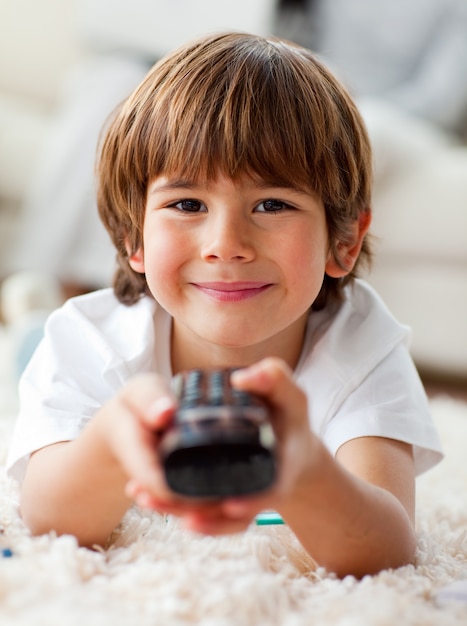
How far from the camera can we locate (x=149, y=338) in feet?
3.17

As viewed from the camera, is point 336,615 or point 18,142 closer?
point 336,615

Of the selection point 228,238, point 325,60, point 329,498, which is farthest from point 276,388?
point 325,60

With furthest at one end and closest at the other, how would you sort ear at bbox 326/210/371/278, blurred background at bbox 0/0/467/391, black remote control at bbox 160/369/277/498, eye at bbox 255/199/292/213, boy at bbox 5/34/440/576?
blurred background at bbox 0/0/467/391 < ear at bbox 326/210/371/278 < eye at bbox 255/199/292/213 < boy at bbox 5/34/440/576 < black remote control at bbox 160/369/277/498

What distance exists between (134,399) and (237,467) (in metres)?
0.11

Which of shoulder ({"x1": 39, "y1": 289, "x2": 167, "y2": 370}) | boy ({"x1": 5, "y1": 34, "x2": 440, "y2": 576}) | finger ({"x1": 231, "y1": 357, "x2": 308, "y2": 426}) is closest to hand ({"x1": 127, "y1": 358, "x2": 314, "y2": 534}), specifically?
finger ({"x1": 231, "y1": 357, "x2": 308, "y2": 426})

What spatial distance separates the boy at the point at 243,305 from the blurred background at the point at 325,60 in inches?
26.1

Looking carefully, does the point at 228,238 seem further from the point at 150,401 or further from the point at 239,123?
the point at 150,401

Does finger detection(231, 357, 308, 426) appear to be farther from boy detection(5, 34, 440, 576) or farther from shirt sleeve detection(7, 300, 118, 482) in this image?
shirt sleeve detection(7, 300, 118, 482)

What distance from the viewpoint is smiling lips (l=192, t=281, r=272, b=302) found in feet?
2.85

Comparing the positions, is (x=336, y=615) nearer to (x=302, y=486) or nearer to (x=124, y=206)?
(x=302, y=486)

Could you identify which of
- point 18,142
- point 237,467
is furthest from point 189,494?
point 18,142

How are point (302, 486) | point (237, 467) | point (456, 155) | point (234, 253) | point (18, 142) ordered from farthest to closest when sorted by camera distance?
point (18, 142) → point (456, 155) → point (234, 253) → point (302, 486) → point (237, 467)

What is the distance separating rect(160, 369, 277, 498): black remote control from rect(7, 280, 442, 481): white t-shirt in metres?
0.33

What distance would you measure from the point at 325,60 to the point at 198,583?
1.77 metres
